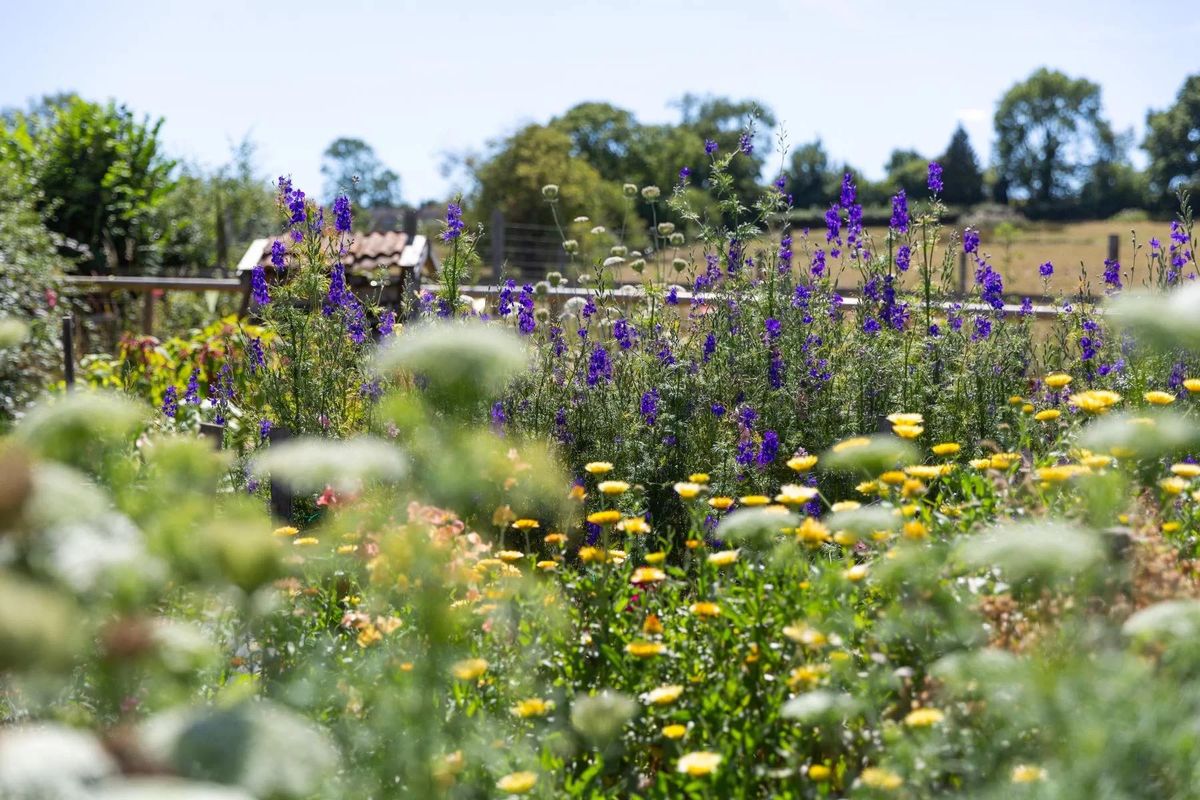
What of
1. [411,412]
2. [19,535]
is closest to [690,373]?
[411,412]

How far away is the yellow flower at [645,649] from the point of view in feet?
7.77

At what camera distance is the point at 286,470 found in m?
2.03

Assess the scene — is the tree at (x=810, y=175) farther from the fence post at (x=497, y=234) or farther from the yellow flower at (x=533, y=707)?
the yellow flower at (x=533, y=707)

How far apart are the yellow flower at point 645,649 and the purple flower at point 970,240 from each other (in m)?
3.17

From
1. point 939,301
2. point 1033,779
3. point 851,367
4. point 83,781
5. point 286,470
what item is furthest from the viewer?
point 939,301

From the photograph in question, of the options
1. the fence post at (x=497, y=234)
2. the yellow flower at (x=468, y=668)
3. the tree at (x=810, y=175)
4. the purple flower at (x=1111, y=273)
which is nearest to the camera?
the yellow flower at (x=468, y=668)

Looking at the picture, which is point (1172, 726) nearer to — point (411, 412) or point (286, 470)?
point (411, 412)

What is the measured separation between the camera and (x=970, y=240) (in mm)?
5055

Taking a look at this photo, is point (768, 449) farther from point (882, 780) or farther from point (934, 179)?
point (882, 780)

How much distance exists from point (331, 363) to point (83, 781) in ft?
11.4

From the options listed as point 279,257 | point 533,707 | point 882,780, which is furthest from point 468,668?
point 279,257

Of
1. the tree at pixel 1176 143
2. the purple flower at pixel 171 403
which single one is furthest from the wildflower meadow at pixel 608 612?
the tree at pixel 1176 143

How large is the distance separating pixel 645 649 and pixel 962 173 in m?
74.8

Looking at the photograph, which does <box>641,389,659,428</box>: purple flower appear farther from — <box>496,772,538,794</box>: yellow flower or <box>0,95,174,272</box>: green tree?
<box>0,95,174,272</box>: green tree
